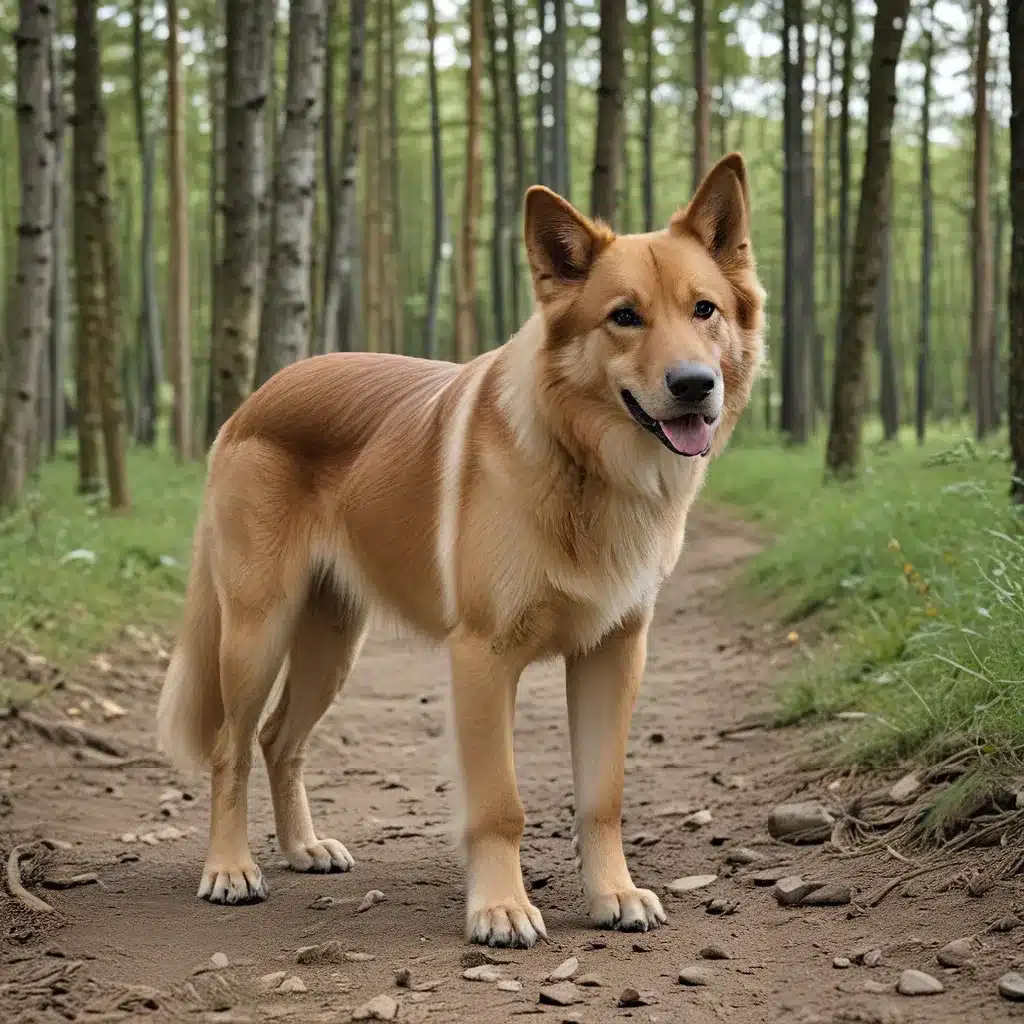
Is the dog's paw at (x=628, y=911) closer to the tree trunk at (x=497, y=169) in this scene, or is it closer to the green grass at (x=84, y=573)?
the green grass at (x=84, y=573)

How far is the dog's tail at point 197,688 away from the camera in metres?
4.54

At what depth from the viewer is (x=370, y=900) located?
3.95 meters

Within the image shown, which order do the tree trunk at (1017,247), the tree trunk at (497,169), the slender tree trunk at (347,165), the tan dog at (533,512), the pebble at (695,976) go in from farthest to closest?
1. the tree trunk at (497,169)
2. the slender tree trunk at (347,165)
3. the tree trunk at (1017,247)
4. the tan dog at (533,512)
5. the pebble at (695,976)

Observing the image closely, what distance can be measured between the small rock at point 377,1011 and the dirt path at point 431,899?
0.03m

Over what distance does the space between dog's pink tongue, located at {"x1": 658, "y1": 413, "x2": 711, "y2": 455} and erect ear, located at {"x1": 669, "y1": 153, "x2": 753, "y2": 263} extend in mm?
580

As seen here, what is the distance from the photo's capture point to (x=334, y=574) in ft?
14.5

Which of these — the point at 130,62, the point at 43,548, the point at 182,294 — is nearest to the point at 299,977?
the point at 43,548

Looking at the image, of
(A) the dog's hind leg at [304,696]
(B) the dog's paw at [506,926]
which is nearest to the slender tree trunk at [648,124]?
(A) the dog's hind leg at [304,696]

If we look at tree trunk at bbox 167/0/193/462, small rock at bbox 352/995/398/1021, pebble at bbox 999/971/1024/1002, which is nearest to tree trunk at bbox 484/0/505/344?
tree trunk at bbox 167/0/193/462

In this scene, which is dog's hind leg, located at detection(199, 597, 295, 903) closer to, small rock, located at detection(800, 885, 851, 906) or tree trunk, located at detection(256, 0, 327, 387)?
small rock, located at detection(800, 885, 851, 906)

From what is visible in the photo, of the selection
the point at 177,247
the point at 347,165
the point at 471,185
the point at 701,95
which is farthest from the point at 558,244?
the point at 177,247

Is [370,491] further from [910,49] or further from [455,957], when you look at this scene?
[910,49]

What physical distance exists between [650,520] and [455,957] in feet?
4.33

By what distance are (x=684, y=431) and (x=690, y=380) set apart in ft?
0.52
